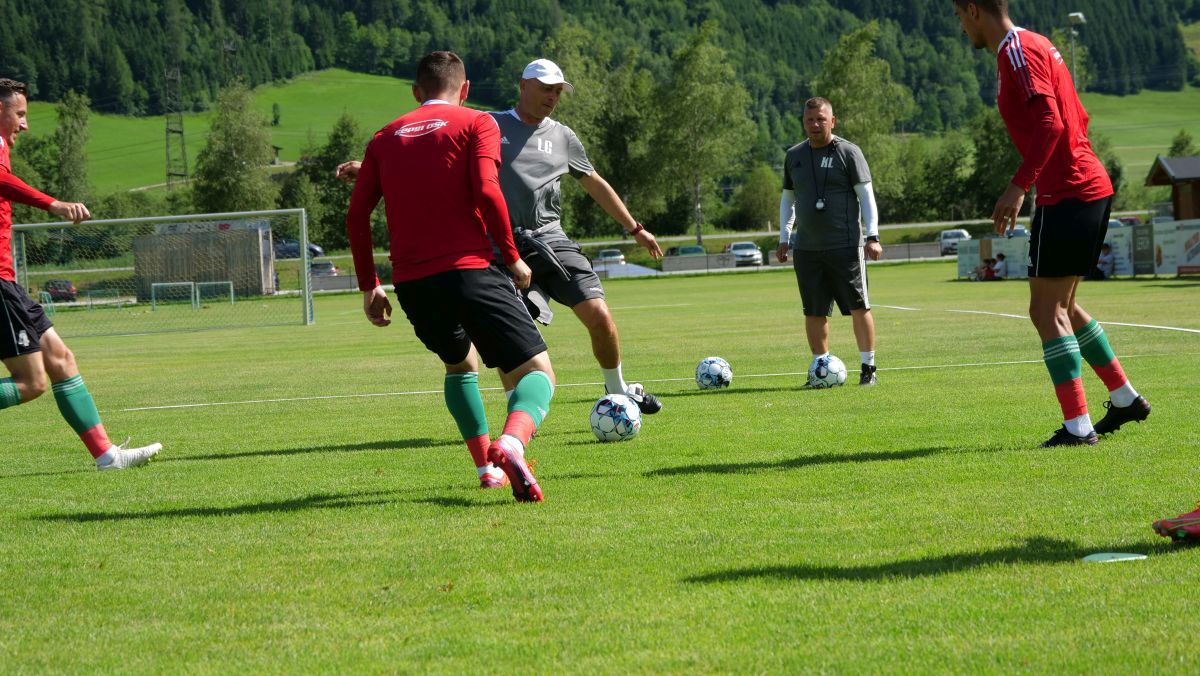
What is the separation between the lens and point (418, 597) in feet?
13.2

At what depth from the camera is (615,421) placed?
300 inches

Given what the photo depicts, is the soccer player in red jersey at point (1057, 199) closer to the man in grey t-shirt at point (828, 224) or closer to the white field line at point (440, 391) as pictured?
the man in grey t-shirt at point (828, 224)

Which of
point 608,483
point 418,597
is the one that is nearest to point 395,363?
point 608,483

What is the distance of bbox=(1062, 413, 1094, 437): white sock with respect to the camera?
6.59m

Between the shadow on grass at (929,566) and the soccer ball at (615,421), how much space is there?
344 cm

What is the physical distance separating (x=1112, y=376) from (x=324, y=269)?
60.8 m

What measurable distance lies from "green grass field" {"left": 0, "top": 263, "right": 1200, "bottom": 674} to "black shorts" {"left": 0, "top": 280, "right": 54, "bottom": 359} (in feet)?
2.41

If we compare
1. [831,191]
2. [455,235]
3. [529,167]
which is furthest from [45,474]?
[831,191]

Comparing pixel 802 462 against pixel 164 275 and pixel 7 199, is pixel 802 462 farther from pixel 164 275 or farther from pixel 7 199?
pixel 164 275

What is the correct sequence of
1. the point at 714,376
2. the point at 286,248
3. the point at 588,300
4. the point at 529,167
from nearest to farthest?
1. the point at 529,167
2. the point at 588,300
3. the point at 714,376
4. the point at 286,248

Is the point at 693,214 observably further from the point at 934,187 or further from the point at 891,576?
the point at 891,576

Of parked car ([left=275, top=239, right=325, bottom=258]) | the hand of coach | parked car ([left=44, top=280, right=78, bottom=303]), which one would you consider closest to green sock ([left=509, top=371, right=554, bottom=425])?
the hand of coach

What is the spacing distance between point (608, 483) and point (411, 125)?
74.3 inches

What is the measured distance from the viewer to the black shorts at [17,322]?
700cm
